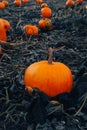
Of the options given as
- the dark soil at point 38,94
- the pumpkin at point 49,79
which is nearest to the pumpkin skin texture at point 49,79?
the pumpkin at point 49,79

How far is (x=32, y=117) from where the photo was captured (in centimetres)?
351

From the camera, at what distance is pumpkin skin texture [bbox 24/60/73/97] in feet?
12.4

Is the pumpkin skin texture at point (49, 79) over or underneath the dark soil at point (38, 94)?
over

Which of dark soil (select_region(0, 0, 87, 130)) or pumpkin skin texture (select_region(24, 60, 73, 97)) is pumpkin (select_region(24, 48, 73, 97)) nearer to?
pumpkin skin texture (select_region(24, 60, 73, 97))

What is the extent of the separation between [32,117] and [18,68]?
148 cm

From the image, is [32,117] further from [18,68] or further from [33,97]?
[18,68]

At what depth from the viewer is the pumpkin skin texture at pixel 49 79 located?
3.79m

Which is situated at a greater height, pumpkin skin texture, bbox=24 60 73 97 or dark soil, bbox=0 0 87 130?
pumpkin skin texture, bbox=24 60 73 97

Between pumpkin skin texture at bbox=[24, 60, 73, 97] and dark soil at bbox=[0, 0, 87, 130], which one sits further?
pumpkin skin texture at bbox=[24, 60, 73, 97]

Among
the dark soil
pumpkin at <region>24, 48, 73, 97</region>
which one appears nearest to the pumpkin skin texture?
pumpkin at <region>24, 48, 73, 97</region>

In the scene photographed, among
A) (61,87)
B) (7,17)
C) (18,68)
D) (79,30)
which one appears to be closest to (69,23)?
(79,30)

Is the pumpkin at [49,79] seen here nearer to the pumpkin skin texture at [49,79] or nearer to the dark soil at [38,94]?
the pumpkin skin texture at [49,79]

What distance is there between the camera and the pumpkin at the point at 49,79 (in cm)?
379

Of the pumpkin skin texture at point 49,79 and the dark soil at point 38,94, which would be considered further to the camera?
the pumpkin skin texture at point 49,79
